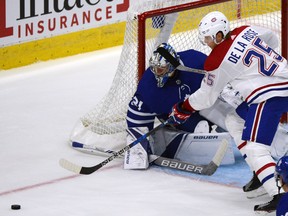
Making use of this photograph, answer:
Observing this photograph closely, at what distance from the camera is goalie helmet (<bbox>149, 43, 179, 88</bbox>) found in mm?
5789

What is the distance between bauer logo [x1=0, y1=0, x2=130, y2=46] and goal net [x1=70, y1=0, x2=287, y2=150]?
1375 mm

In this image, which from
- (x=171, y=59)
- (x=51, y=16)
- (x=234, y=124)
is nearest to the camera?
(x=234, y=124)

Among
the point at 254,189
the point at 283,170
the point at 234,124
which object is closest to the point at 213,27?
the point at 234,124

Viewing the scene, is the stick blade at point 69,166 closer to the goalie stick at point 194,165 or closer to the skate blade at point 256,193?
the goalie stick at point 194,165

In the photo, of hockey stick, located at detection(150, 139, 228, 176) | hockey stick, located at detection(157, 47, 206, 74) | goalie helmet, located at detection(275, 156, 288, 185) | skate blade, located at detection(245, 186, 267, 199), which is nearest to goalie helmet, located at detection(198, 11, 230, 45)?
hockey stick, located at detection(157, 47, 206, 74)

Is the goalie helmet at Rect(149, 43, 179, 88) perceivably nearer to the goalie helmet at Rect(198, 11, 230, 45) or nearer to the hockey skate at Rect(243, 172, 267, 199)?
the goalie helmet at Rect(198, 11, 230, 45)

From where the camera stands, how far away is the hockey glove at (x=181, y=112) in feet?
18.2

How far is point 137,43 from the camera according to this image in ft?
20.4

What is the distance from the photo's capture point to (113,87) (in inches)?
249

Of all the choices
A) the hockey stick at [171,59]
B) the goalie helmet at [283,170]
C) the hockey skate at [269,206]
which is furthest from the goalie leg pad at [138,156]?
the goalie helmet at [283,170]

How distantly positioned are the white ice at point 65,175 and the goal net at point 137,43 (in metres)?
0.15

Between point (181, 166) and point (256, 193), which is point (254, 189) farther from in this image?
point (181, 166)

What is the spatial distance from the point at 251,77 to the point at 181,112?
1.68ft

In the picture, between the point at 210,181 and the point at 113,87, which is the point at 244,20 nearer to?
the point at 113,87
